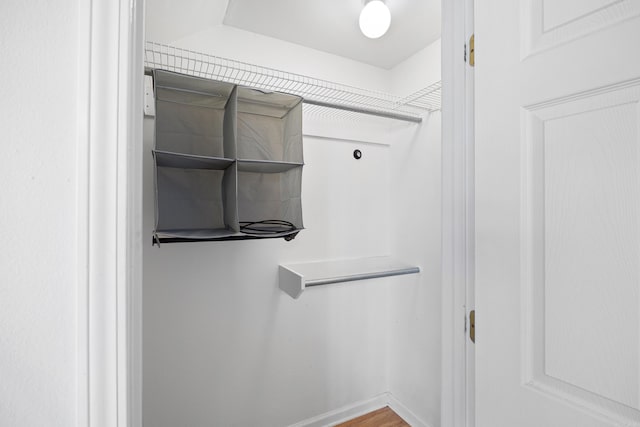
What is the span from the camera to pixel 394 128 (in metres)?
1.82

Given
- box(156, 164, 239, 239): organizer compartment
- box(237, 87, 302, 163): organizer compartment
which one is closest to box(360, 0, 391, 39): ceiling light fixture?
box(237, 87, 302, 163): organizer compartment

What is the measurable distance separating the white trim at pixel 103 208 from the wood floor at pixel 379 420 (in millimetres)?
1684

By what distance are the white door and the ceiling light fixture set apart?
1.85 feet

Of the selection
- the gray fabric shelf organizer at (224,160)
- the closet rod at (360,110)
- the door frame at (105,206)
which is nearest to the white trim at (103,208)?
the door frame at (105,206)

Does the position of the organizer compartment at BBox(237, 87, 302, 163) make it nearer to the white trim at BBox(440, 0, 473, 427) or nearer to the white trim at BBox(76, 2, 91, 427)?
the white trim at BBox(440, 0, 473, 427)

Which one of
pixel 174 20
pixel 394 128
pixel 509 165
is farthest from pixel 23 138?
pixel 394 128

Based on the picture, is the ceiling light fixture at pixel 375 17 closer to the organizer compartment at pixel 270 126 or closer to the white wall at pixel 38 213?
the organizer compartment at pixel 270 126

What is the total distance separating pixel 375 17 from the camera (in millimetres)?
1173

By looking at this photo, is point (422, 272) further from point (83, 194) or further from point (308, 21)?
point (83, 194)

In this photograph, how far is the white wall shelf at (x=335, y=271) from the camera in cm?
130

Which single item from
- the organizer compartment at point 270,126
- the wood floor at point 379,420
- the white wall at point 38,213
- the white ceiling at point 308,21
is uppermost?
the white ceiling at point 308,21

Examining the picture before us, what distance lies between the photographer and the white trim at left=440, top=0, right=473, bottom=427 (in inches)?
30.2

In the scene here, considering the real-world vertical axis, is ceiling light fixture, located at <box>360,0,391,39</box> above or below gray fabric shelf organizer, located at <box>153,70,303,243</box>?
above

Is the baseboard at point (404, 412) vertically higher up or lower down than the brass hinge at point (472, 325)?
lower down
